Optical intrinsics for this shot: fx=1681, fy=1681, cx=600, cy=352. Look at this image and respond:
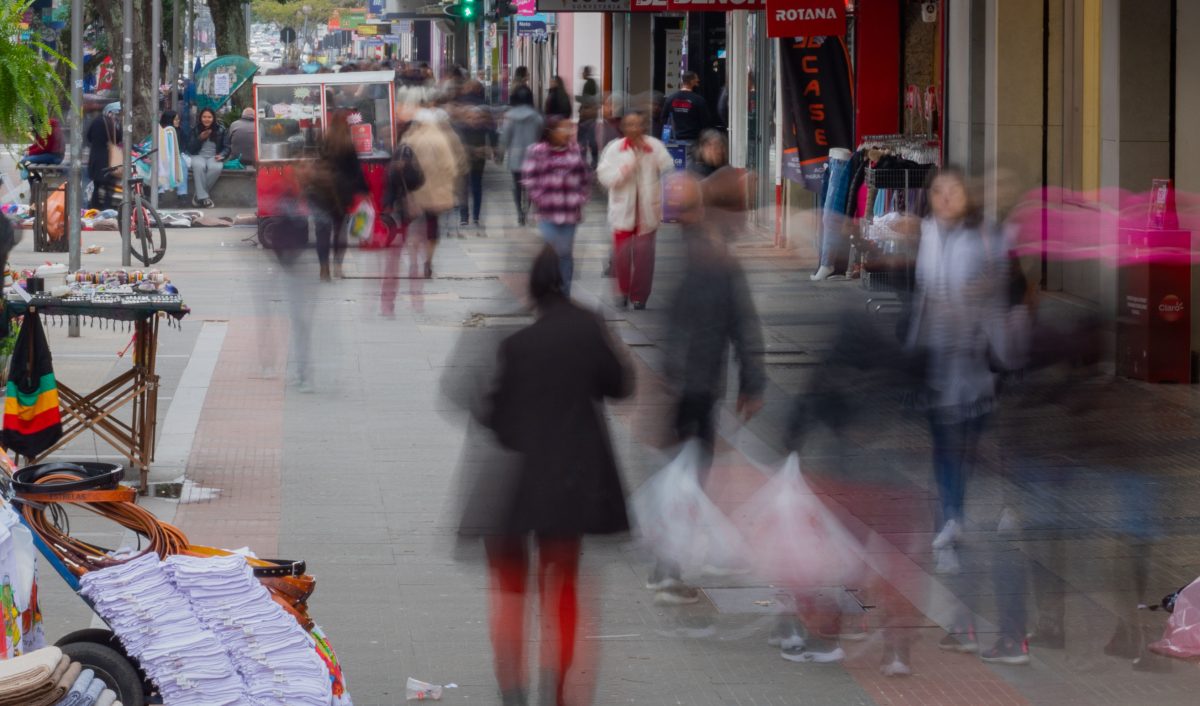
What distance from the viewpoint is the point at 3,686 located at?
4137mm

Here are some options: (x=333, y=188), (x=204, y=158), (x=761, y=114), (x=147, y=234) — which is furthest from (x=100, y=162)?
(x=333, y=188)

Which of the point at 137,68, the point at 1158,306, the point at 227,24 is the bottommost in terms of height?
the point at 1158,306

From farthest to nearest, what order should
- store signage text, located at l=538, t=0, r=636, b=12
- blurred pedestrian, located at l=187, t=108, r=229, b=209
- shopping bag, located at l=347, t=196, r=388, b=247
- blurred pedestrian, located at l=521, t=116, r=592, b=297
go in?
blurred pedestrian, located at l=187, t=108, r=229, b=209 < store signage text, located at l=538, t=0, r=636, b=12 < shopping bag, located at l=347, t=196, r=388, b=247 < blurred pedestrian, located at l=521, t=116, r=592, b=297

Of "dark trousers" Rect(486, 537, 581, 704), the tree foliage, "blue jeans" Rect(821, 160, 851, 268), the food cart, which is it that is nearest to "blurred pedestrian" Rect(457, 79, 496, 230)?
the food cart

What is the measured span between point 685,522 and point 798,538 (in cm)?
55

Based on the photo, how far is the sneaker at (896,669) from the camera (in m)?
6.46

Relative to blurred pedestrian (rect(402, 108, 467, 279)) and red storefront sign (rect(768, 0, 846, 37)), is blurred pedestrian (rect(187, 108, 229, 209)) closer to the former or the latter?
blurred pedestrian (rect(402, 108, 467, 279))

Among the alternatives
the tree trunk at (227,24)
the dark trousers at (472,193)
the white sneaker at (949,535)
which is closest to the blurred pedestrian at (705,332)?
the white sneaker at (949,535)

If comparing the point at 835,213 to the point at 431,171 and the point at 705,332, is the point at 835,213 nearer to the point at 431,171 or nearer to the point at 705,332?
the point at 431,171

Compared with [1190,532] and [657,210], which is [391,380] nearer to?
[657,210]

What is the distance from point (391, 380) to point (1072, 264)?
6.44 m

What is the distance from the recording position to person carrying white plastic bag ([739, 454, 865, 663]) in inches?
266

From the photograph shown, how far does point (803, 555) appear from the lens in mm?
7145

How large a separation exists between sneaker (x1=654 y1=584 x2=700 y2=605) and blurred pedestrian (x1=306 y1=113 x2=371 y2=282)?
907 centimetres
